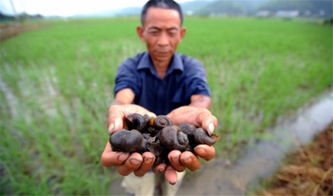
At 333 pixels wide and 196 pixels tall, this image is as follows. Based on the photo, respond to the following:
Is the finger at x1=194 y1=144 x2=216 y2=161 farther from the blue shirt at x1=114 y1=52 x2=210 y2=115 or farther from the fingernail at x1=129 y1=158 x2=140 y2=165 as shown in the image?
the blue shirt at x1=114 y1=52 x2=210 y2=115

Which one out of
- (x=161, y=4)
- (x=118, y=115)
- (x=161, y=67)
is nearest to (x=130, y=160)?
(x=118, y=115)

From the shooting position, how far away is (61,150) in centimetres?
249

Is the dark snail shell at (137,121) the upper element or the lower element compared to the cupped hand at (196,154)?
upper

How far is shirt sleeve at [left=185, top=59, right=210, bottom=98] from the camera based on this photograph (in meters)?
1.65

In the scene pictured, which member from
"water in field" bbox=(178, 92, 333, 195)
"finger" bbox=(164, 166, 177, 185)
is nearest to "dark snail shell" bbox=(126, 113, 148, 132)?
"finger" bbox=(164, 166, 177, 185)

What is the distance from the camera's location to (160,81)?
5.88 feet

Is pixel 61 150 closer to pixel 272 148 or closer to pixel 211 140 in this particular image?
pixel 211 140

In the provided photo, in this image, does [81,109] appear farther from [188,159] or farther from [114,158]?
[188,159]

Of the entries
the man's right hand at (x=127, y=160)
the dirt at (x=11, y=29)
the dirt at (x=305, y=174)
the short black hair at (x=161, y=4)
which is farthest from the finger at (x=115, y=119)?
the dirt at (x=11, y=29)

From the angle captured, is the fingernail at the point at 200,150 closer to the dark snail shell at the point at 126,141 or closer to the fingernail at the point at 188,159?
the fingernail at the point at 188,159

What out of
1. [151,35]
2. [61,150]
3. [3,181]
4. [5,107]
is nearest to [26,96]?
[5,107]

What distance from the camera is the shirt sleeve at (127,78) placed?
1694 millimetres

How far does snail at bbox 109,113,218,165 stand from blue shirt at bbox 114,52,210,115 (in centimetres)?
60

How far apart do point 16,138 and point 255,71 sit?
16.0 ft
